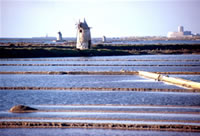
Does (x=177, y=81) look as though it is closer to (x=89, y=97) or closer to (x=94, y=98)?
(x=89, y=97)

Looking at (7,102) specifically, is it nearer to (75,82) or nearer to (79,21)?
(75,82)

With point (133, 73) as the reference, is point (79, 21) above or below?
above

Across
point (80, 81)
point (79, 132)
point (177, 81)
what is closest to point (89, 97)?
point (177, 81)

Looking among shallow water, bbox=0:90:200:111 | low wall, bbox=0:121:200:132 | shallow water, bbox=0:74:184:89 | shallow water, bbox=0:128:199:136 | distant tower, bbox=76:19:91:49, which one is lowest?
shallow water, bbox=0:74:184:89

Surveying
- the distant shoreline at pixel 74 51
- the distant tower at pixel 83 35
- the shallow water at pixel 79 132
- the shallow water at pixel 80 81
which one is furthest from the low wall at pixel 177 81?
the distant tower at pixel 83 35

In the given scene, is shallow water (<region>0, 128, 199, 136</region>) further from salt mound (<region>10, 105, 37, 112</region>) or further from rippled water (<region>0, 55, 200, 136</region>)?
salt mound (<region>10, 105, 37, 112</region>)

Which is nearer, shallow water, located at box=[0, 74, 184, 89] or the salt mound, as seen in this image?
the salt mound

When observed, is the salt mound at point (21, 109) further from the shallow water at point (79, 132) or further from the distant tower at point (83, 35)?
the distant tower at point (83, 35)

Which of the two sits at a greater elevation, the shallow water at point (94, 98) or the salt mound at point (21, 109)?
the salt mound at point (21, 109)

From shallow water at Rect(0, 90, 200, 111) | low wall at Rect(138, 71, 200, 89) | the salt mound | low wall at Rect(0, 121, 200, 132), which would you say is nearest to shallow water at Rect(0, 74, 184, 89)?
low wall at Rect(138, 71, 200, 89)

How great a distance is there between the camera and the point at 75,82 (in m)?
40.3

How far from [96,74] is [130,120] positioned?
2508 centimetres

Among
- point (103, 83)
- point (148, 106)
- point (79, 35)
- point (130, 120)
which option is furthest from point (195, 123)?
point (79, 35)

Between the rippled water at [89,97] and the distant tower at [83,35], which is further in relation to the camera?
the distant tower at [83,35]
